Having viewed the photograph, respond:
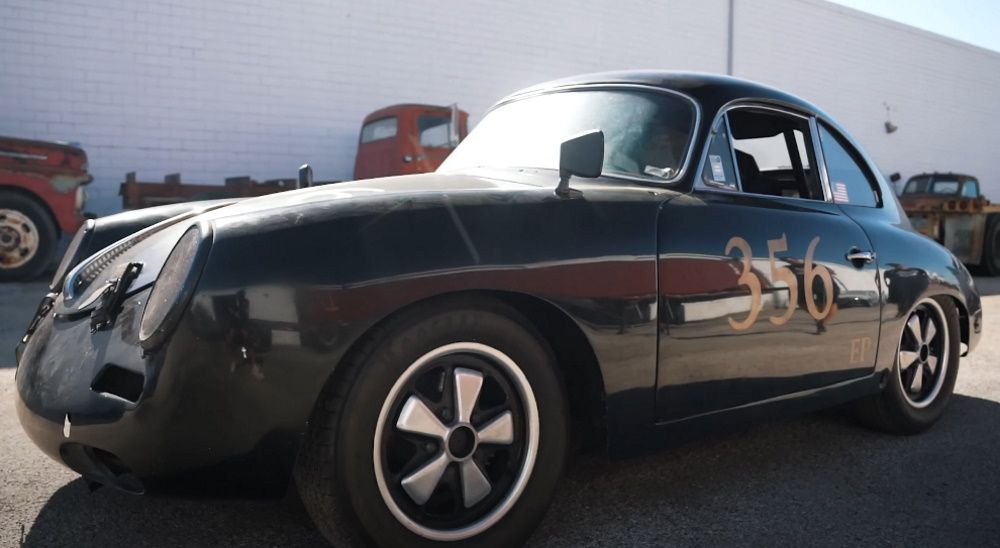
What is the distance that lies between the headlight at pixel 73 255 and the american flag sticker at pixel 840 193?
2.94 metres

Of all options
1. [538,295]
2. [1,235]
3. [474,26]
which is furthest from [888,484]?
[474,26]

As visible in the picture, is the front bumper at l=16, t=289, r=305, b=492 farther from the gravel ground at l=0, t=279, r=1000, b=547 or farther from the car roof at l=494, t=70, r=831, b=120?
the car roof at l=494, t=70, r=831, b=120

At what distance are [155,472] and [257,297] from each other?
46 centimetres

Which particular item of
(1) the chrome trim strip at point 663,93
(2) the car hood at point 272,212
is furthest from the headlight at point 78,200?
(1) the chrome trim strip at point 663,93

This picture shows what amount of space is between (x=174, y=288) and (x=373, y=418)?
55cm

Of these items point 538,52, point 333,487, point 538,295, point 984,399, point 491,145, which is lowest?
point 984,399

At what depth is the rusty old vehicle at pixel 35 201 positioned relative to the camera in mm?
8375

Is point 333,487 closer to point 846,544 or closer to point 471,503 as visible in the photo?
point 471,503

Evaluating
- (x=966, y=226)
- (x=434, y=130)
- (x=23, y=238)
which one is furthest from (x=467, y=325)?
(x=966, y=226)

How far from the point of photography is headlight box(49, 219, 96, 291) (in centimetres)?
279

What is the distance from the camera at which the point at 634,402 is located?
90.6 inches

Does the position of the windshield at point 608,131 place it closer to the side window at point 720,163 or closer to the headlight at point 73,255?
the side window at point 720,163

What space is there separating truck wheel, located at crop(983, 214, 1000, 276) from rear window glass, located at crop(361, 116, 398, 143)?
889 cm

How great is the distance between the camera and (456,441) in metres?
2.08
